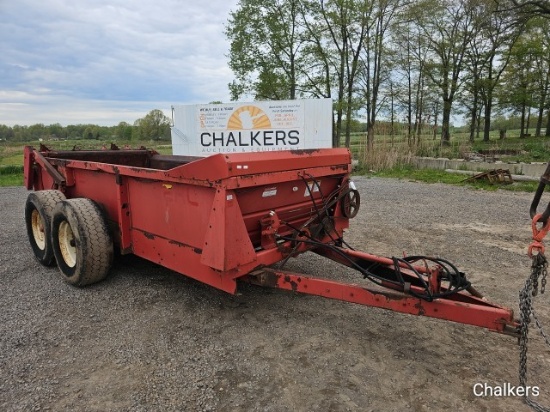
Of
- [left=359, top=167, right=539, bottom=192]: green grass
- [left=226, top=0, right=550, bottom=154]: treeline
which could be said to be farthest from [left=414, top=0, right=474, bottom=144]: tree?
[left=359, top=167, right=539, bottom=192]: green grass

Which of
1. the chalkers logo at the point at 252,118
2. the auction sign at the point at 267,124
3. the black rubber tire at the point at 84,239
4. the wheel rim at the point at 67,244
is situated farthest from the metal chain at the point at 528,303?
the chalkers logo at the point at 252,118

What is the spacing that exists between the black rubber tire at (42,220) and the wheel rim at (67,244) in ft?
0.74

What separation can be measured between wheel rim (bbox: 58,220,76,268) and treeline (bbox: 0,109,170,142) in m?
46.1

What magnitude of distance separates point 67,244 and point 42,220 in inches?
19.9

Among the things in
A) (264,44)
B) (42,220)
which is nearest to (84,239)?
(42,220)

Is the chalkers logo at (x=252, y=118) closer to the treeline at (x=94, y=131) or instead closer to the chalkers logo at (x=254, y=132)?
the chalkers logo at (x=254, y=132)

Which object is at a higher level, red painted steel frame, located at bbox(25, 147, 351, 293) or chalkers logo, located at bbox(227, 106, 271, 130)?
chalkers logo, located at bbox(227, 106, 271, 130)

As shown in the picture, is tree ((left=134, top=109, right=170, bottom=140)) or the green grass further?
tree ((left=134, top=109, right=170, bottom=140))

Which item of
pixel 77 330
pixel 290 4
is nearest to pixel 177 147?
pixel 77 330

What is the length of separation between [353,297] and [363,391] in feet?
2.09

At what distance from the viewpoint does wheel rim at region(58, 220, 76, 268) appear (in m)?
4.37

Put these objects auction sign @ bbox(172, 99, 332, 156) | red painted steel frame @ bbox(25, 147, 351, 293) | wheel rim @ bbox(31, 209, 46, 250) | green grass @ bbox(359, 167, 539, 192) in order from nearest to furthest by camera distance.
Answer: red painted steel frame @ bbox(25, 147, 351, 293)
wheel rim @ bbox(31, 209, 46, 250)
green grass @ bbox(359, 167, 539, 192)
auction sign @ bbox(172, 99, 332, 156)

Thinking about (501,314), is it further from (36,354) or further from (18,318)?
(18,318)

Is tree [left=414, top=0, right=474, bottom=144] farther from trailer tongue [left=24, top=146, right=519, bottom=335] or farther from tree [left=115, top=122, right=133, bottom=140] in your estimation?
tree [left=115, top=122, right=133, bottom=140]
